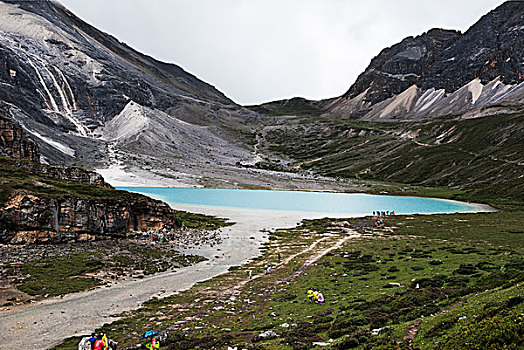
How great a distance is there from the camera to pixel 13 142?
7588cm

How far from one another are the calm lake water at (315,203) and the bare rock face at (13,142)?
3738 centimetres

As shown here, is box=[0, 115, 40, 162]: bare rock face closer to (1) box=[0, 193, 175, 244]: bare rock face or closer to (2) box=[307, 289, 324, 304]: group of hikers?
(1) box=[0, 193, 175, 244]: bare rock face

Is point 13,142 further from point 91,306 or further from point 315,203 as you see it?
point 315,203

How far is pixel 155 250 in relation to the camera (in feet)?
145

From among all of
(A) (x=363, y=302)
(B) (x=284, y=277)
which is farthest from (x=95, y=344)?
(B) (x=284, y=277)

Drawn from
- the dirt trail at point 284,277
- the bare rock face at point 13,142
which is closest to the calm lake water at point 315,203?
the bare rock face at point 13,142

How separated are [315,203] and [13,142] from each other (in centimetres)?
8151

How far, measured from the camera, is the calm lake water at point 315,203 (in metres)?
102

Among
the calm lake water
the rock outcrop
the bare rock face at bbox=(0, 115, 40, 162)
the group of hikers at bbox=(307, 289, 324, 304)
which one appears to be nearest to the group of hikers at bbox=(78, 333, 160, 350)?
the group of hikers at bbox=(307, 289, 324, 304)

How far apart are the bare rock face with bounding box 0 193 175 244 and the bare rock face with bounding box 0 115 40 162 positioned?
39186 millimetres

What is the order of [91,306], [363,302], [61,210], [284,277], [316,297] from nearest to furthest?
[363,302] < [316,297] < [91,306] < [284,277] < [61,210]

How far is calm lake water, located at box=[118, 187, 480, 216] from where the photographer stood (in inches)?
4033

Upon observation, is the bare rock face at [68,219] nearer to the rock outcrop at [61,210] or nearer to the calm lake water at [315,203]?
the rock outcrop at [61,210]

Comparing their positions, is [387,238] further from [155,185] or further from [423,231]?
[155,185]
